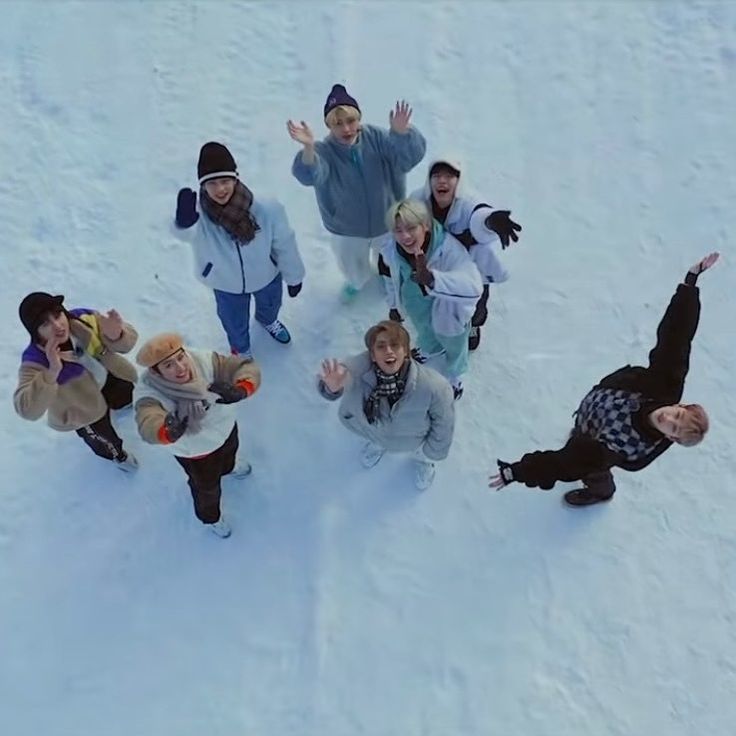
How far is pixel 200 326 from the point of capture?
5660 mm

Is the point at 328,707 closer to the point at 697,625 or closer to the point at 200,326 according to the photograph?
the point at 697,625

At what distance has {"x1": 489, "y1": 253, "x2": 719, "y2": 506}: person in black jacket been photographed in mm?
3660

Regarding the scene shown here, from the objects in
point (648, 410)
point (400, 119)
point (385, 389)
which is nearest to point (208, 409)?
point (385, 389)

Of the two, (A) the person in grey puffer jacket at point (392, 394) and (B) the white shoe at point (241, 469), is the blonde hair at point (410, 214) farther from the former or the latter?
(B) the white shoe at point (241, 469)

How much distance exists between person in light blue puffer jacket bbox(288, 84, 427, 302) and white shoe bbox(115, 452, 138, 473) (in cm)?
177

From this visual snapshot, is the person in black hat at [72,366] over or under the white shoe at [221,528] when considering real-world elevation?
over

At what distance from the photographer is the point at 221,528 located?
16.2 ft

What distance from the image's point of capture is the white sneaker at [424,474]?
5.07 m

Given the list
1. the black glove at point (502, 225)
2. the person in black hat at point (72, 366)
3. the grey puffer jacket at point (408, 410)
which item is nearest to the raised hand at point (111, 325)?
the person in black hat at point (72, 366)

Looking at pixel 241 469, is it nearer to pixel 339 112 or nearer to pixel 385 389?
pixel 385 389

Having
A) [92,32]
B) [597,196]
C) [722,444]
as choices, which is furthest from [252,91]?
[722,444]

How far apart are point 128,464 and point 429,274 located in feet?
7.08

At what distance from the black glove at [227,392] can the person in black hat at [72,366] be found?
0.61 metres

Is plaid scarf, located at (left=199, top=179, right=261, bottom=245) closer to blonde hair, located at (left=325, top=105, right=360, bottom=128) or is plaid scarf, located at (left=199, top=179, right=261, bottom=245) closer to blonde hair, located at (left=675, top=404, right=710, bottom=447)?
blonde hair, located at (left=325, top=105, right=360, bottom=128)
